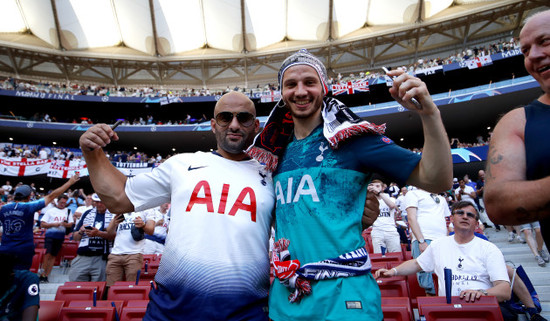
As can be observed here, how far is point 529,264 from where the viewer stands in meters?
5.86

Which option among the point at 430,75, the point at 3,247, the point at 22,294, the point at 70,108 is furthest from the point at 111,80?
the point at 22,294

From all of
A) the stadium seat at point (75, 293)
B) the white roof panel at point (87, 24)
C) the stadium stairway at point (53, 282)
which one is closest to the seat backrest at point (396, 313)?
the stadium seat at point (75, 293)

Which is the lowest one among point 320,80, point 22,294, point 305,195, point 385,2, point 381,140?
point 22,294

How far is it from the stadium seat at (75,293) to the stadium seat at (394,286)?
3.60 m

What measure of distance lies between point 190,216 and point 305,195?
65 centimetres

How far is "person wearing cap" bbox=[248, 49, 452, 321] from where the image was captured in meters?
1.22

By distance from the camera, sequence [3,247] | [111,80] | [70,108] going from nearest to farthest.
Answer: [3,247] < [70,108] < [111,80]

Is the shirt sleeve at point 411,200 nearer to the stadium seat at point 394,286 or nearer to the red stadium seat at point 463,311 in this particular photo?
the stadium seat at point 394,286

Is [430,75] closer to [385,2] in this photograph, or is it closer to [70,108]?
[385,2]

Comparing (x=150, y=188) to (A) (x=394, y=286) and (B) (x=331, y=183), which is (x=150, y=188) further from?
(A) (x=394, y=286)

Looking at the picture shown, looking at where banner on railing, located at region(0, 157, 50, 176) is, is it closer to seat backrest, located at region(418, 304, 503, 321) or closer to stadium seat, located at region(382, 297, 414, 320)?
stadium seat, located at region(382, 297, 414, 320)

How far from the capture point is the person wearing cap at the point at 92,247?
509 centimetres

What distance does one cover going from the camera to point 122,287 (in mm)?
4172

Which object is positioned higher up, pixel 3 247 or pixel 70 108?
pixel 70 108
